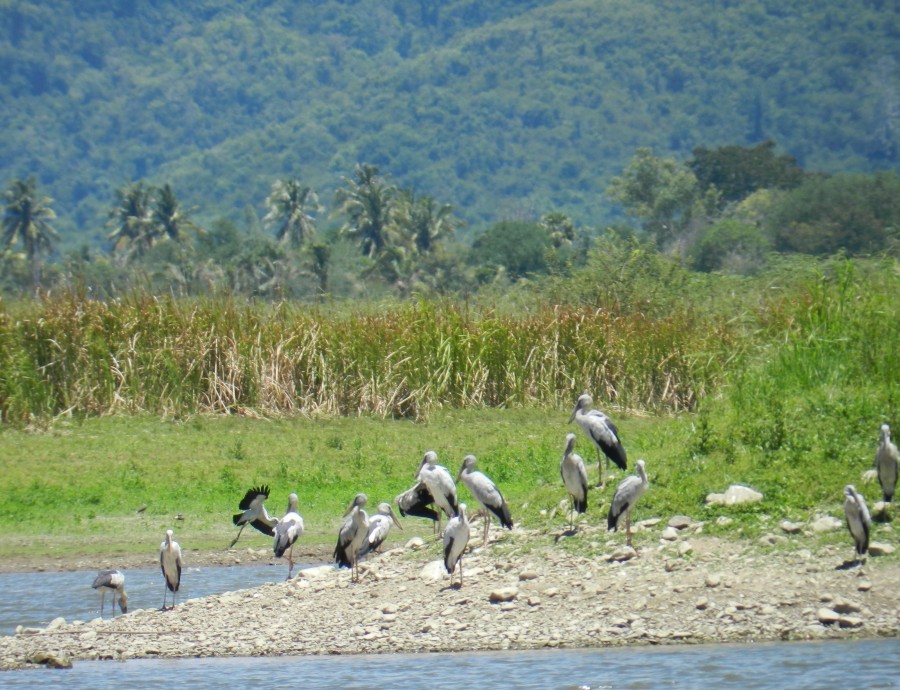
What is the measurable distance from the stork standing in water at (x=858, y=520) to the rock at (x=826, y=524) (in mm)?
637

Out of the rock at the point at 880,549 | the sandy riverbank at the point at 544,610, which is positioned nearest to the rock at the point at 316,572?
the sandy riverbank at the point at 544,610

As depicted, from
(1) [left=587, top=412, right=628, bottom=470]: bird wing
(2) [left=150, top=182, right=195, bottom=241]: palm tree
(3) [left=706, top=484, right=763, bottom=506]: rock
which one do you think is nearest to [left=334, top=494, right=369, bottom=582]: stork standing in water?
(1) [left=587, top=412, right=628, bottom=470]: bird wing

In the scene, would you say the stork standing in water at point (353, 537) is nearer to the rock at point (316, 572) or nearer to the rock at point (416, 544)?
the rock at point (316, 572)

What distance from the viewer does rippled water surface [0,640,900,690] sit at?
9312 mm

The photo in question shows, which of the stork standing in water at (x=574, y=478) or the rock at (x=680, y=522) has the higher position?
the stork standing in water at (x=574, y=478)

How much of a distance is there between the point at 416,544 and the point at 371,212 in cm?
8013

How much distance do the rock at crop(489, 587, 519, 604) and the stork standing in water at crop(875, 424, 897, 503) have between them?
323 cm

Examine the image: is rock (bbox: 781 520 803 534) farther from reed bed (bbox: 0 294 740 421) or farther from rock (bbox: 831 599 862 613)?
reed bed (bbox: 0 294 740 421)

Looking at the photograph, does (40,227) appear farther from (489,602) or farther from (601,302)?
(489,602)

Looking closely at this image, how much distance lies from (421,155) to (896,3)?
63.4m

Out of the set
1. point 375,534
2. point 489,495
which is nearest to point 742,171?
point 375,534

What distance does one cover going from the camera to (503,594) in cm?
1078

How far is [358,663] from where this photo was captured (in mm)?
10062

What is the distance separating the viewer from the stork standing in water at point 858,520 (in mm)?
10516
